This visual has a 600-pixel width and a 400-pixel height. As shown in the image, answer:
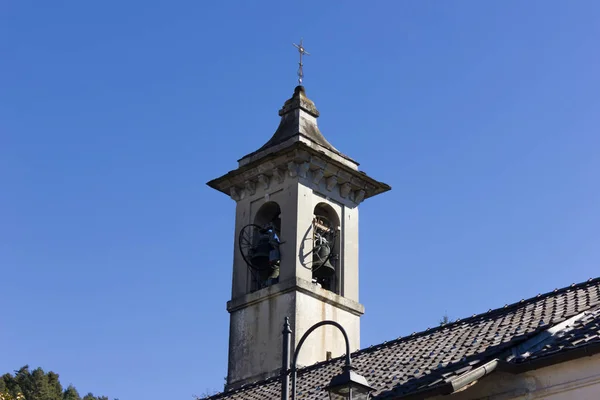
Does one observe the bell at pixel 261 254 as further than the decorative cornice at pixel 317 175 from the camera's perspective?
No

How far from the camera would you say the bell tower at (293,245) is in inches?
876

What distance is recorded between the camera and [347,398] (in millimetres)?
10039

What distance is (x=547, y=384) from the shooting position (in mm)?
11781

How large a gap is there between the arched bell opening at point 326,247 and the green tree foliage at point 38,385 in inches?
661

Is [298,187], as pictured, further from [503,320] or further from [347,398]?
[347,398]

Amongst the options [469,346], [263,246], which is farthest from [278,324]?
[469,346]

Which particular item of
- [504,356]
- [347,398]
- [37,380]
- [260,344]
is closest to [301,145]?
[260,344]

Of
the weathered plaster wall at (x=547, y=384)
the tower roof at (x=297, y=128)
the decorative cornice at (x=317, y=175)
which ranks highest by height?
the tower roof at (x=297, y=128)

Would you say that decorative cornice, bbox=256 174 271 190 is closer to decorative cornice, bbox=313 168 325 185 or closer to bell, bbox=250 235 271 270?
decorative cornice, bbox=313 168 325 185

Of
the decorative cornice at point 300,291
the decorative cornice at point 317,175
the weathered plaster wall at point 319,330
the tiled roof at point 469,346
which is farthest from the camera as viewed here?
the decorative cornice at point 317,175

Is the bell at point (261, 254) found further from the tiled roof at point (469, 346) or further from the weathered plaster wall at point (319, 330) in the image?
the tiled roof at point (469, 346)

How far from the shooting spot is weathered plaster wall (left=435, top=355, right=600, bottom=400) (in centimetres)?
1147

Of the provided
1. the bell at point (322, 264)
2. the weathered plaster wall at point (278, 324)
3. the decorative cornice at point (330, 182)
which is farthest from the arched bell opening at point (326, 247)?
the weathered plaster wall at point (278, 324)

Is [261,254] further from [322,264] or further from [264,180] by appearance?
[264,180]
